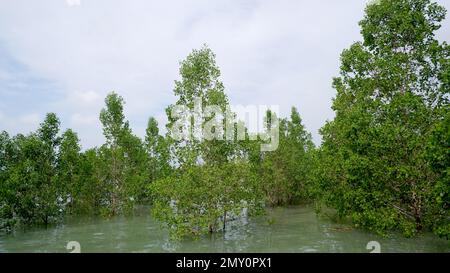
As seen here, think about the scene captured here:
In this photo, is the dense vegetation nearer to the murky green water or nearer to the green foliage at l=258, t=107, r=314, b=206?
the murky green water

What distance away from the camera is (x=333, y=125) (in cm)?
2461

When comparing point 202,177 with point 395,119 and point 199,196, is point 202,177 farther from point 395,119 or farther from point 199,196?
point 395,119

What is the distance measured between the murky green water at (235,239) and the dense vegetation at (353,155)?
91 cm

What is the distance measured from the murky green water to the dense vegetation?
0.91m

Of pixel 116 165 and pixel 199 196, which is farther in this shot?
pixel 116 165

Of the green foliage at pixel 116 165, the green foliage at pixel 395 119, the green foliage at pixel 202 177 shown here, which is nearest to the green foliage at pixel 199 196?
the green foliage at pixel 202 177

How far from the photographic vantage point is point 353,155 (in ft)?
62.6

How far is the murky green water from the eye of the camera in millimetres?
19000

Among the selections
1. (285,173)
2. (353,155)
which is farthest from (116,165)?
(353,155)

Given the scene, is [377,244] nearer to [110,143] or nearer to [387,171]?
[387,171]

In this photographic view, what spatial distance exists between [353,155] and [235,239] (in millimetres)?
8151

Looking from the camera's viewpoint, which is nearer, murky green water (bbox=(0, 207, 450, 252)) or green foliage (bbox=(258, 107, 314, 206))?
murky green water (bbox=(0, 207, 450, 252))

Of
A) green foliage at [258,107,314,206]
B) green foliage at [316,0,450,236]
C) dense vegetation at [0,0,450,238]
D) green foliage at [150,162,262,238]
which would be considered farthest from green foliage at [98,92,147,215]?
green foliage at [316,0,450,236]
